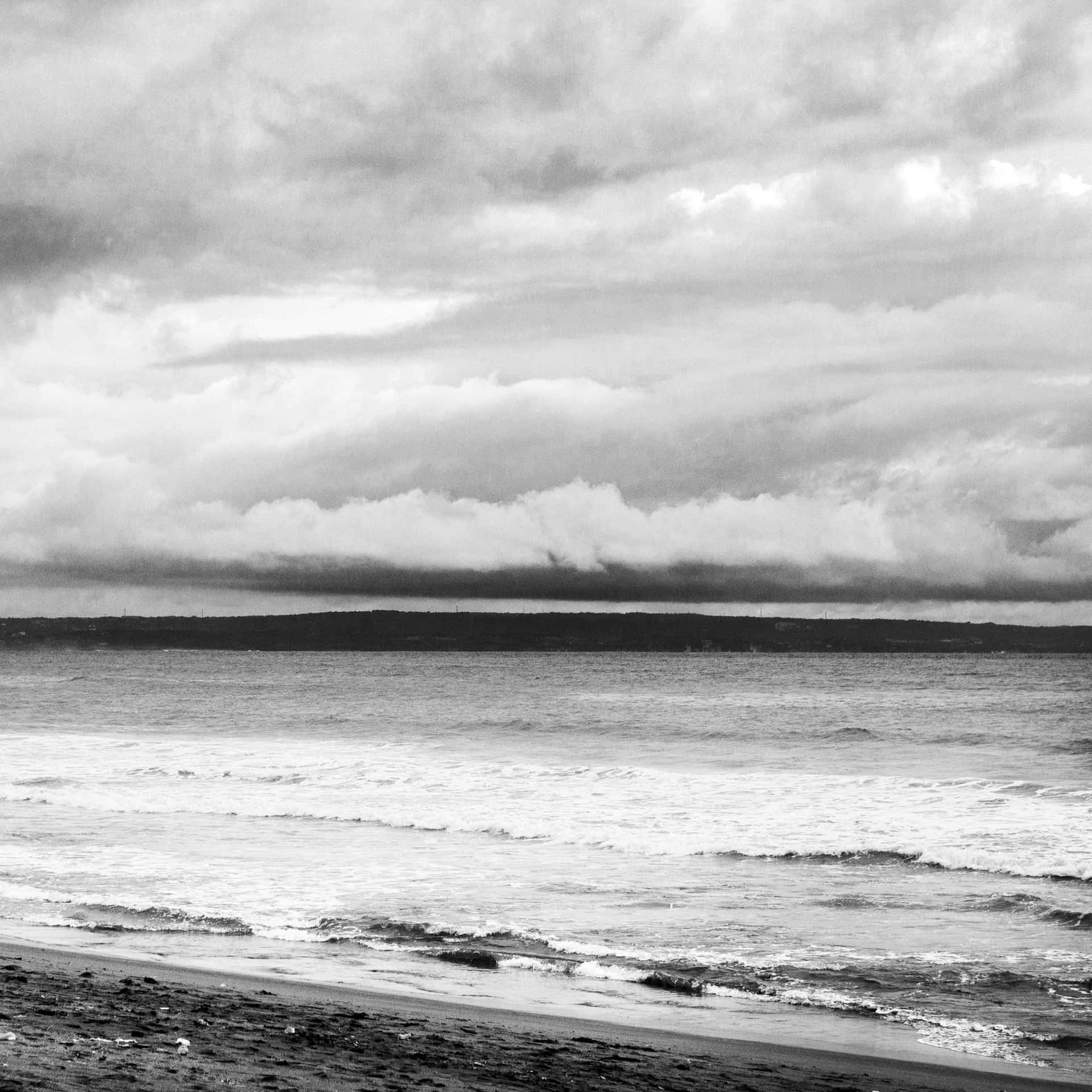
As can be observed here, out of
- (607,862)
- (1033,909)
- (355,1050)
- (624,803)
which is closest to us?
(355,1050)

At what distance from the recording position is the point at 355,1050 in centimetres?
884

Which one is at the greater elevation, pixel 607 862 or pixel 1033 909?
pixel 1033 909

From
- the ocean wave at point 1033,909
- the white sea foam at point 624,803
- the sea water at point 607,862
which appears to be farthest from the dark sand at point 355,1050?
the white sea foam at point 624,803

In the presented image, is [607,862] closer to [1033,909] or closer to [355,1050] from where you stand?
[1033,909]

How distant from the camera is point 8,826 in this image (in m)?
23.0

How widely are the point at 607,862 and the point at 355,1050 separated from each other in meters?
10.5

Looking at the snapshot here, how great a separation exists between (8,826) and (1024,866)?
17565mm

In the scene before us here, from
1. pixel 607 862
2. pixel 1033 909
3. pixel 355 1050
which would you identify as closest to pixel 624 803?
pixel 607 862

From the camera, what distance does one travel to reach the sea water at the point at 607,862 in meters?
12.0

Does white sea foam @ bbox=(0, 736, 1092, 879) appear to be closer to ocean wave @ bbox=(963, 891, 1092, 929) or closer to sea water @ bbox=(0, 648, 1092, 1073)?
sea water @ bbox=(0, 648, 1092, 1073)

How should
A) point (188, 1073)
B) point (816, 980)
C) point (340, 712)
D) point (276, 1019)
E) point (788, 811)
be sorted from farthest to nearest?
point (340, 712), point (788, 811), point (816, 980), point (276, 1019), point (188, 1073)

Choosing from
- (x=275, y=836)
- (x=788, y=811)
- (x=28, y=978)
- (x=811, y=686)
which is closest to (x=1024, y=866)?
(x=788, y=811)

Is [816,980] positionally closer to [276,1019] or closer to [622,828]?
[276,1019]

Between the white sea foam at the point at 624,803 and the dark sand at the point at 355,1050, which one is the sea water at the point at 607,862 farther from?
the dark sand at the point at 355,1050
